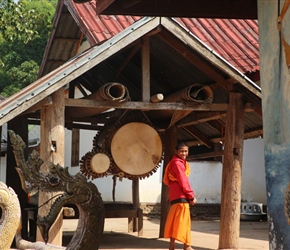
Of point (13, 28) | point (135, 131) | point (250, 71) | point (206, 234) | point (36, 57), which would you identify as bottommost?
point (206, 234)

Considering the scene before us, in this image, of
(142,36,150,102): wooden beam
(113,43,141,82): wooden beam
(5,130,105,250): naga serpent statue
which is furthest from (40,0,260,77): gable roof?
(5,130,105,250): naga serpent statue

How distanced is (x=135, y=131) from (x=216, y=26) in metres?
3.04

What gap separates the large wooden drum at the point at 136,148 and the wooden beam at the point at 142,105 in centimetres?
99

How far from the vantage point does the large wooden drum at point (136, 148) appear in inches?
467

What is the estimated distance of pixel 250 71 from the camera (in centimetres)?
1197

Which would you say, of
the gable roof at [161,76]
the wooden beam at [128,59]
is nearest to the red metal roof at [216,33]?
the gable roof at [161,76]

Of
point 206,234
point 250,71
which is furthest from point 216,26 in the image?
point 206,234

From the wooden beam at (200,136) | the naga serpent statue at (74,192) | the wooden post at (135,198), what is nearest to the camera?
the naga serpent statue at (74,192)

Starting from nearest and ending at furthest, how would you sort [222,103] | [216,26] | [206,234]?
1. [222,103]
2. [216,26]
3. [206,234]

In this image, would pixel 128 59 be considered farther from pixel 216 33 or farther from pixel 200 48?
pixel 216 33

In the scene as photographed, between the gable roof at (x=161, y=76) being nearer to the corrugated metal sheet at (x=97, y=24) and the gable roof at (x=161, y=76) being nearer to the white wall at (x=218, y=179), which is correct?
the corrugated metal sheet at (x=97, y=24)

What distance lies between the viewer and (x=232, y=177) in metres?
11.2

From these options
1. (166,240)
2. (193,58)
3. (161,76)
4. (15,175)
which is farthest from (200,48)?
(15,175)

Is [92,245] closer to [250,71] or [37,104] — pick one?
[37,104]
